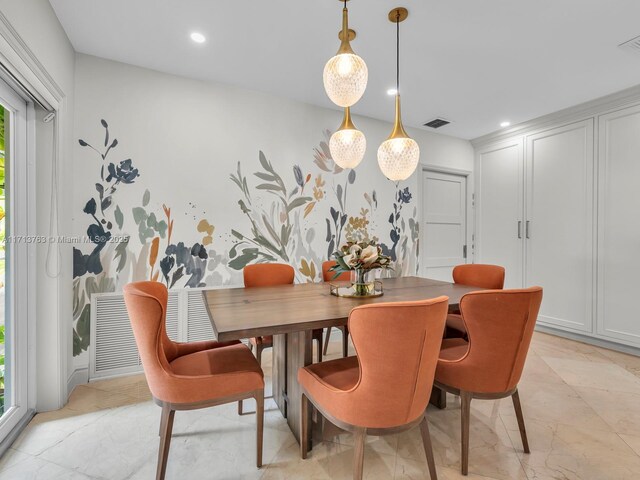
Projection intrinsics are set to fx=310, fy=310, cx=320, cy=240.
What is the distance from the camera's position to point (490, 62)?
2434 millimetres

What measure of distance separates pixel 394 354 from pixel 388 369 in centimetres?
6

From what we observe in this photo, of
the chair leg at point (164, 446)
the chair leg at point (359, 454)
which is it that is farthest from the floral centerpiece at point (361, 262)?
the chair leg at point (164, 446)

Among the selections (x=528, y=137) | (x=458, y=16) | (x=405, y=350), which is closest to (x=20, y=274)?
(x=405, y=350)

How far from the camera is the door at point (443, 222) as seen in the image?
4094 millimetres

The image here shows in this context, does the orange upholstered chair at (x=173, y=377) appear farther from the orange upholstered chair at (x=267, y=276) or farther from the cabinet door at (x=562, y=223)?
the cabinet door at (x=562, y=223)

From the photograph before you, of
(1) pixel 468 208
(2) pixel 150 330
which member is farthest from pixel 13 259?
(1) pixel 468 208

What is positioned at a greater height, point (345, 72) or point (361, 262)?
point (345, 72)

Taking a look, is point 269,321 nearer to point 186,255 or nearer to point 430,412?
point 430,412

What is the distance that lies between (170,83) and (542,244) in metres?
4.20

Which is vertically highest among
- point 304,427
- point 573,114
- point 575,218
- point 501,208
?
point 573,114

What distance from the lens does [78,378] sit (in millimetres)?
2285

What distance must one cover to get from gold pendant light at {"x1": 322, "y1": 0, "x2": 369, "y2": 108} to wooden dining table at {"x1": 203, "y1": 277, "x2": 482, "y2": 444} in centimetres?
116

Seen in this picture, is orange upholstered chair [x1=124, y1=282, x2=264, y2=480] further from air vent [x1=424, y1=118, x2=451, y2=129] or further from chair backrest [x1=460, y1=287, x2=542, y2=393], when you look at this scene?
air vent [x1=424, y1=118, x2=451, y2=129]

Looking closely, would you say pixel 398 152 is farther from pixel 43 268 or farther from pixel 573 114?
pixel 573 114
